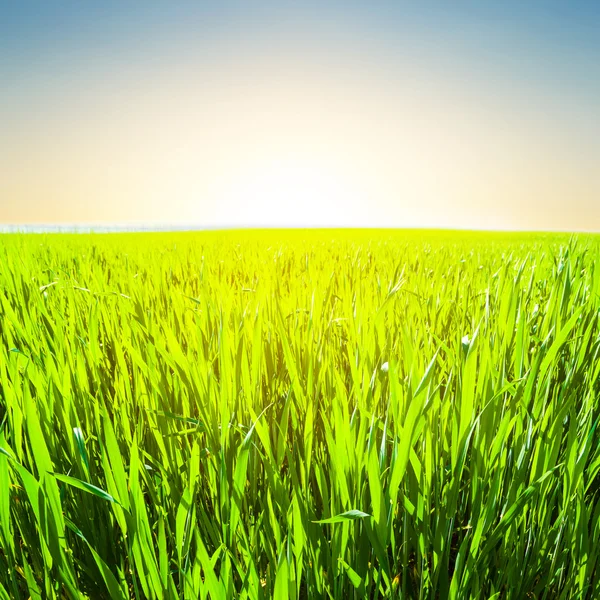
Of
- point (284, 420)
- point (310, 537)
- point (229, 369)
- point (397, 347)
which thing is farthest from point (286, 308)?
point (310, 537)

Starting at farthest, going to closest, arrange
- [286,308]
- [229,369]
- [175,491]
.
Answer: [286,308]
[229,369]
[175,491]

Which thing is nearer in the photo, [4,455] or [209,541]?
[4,455]

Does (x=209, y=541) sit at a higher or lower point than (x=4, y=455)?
lower

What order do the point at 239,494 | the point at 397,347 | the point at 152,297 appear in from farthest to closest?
the point at 152,297 < the point at 397,347 < the point at 239,494

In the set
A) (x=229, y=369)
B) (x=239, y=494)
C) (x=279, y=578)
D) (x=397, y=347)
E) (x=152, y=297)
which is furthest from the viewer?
(x=152, y=297)

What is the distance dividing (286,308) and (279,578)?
1.02 m

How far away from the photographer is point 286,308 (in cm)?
136

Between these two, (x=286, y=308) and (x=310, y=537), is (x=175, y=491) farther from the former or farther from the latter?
(x=286, y=308)

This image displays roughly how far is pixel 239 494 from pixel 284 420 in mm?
113

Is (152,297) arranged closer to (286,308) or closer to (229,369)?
(286,308)

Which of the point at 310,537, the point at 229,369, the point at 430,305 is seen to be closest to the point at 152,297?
the point at 229,369

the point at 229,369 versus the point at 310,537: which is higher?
the point at 229,369

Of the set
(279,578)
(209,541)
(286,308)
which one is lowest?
(209,541)

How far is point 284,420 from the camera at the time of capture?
0.55 metres
